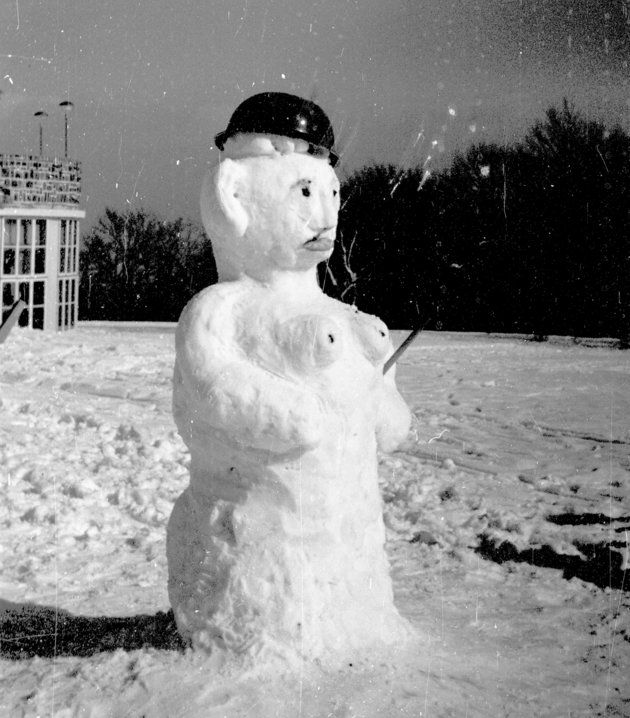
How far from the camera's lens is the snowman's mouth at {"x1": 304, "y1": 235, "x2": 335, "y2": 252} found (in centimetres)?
318

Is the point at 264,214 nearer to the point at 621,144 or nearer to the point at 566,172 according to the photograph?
the point at 566,172

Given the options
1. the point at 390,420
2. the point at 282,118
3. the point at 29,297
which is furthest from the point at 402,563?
the point at 29,297

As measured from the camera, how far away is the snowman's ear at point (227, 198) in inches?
123

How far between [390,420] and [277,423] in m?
0.68

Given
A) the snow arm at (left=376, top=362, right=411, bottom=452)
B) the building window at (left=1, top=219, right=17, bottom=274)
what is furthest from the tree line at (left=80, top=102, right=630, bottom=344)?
the snow arm at (left=376, top=362, right=411, bottom=452)

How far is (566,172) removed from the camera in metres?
19.4

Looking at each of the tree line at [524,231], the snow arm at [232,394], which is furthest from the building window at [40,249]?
the snow arm at [232,394]

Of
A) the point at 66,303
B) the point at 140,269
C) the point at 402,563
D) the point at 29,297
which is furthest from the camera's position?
the point at 140,269

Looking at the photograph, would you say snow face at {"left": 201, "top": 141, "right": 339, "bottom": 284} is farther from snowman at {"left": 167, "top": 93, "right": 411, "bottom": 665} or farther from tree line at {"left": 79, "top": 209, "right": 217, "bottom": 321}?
tree line at {"left": 79, "top": 209, "right": 217, "bottom": 321}

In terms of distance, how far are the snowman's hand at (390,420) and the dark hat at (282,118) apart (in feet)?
3.15

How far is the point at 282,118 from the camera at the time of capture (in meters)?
3.16

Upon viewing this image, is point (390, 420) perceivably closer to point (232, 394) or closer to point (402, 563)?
point (232, 394)

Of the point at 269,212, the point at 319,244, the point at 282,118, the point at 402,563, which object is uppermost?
the point at 282,118

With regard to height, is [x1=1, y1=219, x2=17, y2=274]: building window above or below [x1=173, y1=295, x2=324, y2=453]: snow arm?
above
